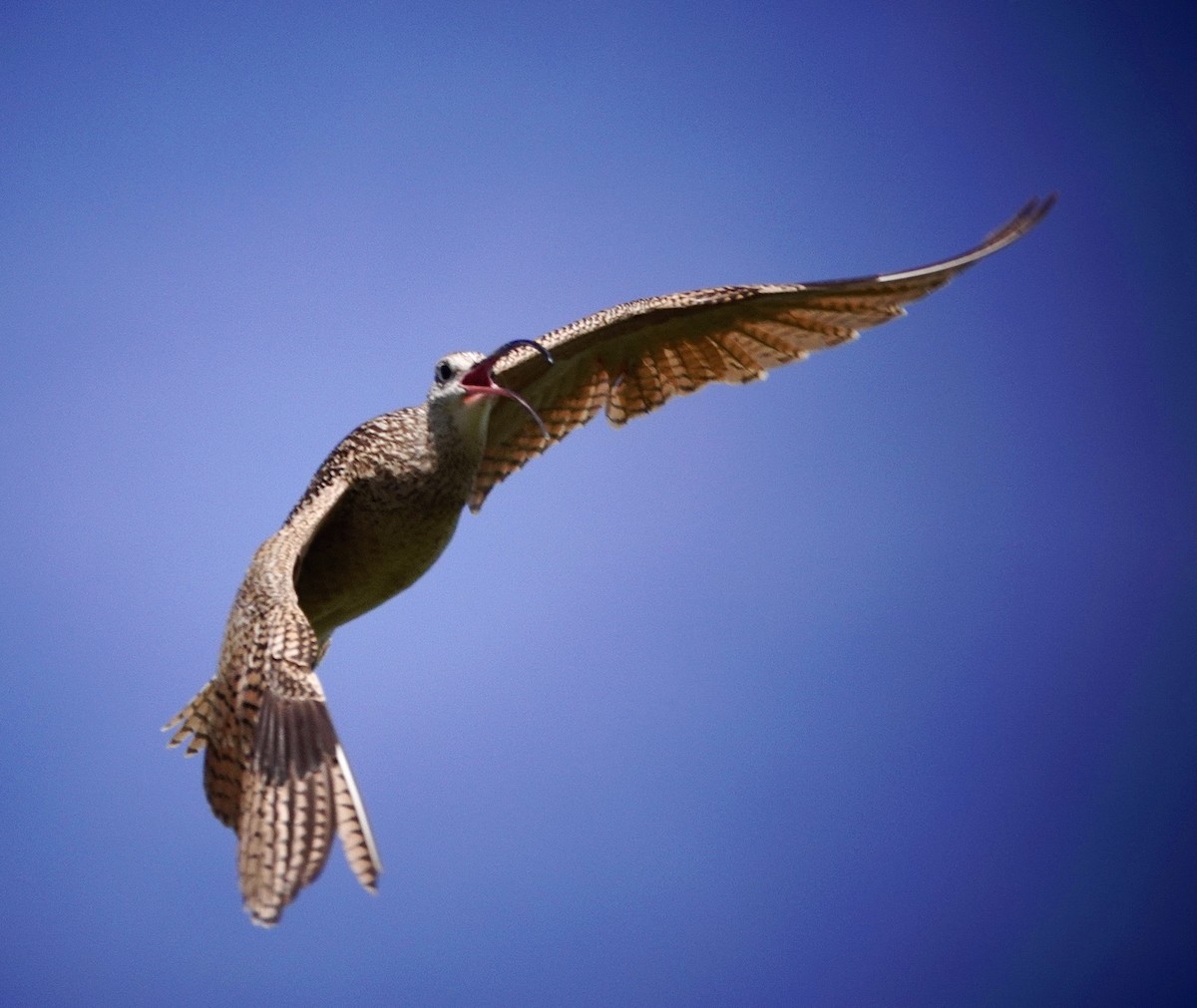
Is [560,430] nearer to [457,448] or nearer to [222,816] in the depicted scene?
[457,448]

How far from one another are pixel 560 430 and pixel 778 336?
97 cm

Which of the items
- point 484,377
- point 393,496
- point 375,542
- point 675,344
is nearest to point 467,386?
point 484,377

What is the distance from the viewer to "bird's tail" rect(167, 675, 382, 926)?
3414mm

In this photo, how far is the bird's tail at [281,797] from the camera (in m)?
3.41

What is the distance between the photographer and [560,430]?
19.0 ft

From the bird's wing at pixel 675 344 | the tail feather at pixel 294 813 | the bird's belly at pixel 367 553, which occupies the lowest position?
the tail feather at pixel 294 813

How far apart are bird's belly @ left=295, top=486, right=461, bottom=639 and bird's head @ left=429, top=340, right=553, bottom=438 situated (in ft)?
1.15

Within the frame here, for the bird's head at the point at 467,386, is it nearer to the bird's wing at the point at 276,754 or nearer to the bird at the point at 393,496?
the bird at the point at 393,496

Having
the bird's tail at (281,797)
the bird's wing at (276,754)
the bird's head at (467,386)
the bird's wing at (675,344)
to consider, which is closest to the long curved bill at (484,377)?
the bird's head at (467,386)

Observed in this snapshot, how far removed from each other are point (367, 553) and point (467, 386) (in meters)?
0.69

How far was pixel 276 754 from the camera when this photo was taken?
371cm

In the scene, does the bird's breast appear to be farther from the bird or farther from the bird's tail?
the bird's tail

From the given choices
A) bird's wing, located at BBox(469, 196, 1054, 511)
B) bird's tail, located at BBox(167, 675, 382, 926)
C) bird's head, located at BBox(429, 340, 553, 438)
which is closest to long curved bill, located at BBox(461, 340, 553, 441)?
bird's head, located at BBox(429, 340, 553, 438)

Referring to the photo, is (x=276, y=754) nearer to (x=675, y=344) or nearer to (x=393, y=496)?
(x=393, y=496)
